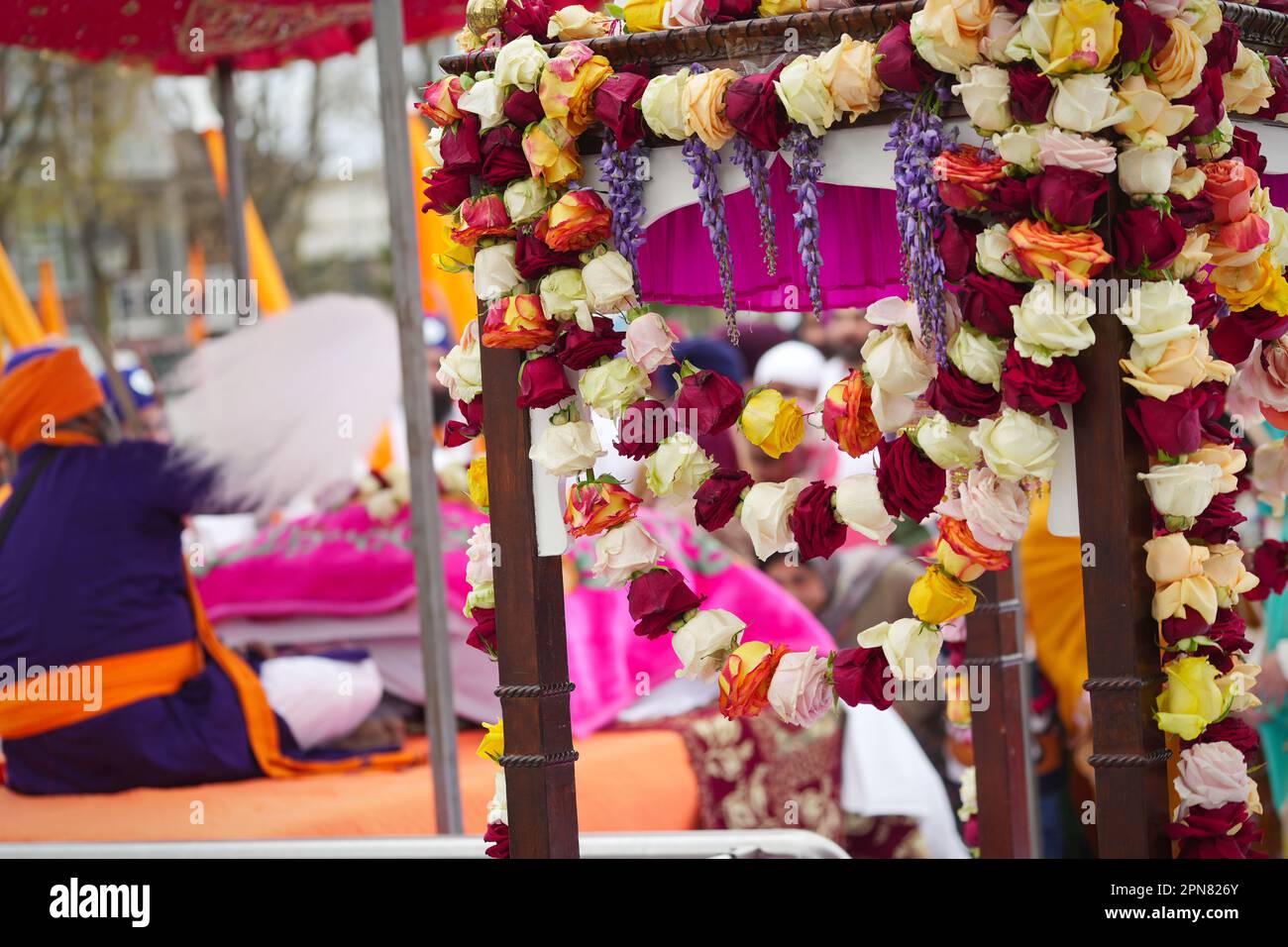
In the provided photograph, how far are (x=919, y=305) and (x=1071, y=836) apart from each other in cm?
311

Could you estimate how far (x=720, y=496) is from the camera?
2074mm

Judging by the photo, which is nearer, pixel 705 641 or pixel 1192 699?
pixel 1192 699

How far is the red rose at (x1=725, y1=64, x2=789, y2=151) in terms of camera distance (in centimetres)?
190

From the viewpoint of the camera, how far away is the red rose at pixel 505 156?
213 cm

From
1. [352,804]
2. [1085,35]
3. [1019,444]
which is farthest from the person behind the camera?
[352,804]

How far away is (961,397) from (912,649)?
1.06 feet

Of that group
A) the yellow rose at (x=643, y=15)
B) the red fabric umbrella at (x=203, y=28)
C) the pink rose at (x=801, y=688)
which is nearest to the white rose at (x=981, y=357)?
the pink rose at (x=801, y=688)

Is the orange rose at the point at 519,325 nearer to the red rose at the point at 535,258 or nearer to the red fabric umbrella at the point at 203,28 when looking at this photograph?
the red rose at the point at 535,258

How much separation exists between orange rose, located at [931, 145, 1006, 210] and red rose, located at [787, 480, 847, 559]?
409 mm

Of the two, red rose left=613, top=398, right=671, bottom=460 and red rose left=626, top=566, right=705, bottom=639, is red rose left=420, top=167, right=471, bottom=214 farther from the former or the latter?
red rose left=626, top=566, right=705, bottom=639

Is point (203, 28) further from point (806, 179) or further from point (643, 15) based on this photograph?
point (806, 179)

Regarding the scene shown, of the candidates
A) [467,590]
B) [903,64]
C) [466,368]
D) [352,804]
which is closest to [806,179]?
[903,64]

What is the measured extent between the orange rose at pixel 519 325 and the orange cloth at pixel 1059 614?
8.62ft
